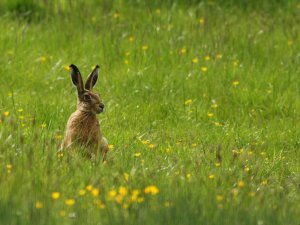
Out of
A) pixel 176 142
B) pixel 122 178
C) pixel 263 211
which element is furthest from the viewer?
pixel 176 142

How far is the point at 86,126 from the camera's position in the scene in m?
7.74

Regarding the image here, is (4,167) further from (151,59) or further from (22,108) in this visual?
(151,59)

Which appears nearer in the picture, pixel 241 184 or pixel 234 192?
pixel 234 192

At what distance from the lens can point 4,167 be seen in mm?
6875

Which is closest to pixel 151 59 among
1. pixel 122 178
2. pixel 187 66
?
pixel 187 66

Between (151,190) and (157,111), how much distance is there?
11.8 feet

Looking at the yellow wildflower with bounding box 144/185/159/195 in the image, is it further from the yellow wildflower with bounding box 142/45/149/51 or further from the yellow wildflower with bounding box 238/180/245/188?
the yellow wildflower with bounding box 142/45/149/51

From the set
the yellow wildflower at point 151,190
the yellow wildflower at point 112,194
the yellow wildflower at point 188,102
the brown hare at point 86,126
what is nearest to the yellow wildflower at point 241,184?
the yellow wildflower at point 151,190

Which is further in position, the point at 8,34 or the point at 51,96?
the point at 8,34

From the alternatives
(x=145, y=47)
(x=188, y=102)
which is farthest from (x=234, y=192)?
(x=145, y=47)

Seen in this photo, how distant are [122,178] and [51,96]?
3.43 metres

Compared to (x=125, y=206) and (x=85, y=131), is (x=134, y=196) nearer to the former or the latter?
(x=125, y=206)

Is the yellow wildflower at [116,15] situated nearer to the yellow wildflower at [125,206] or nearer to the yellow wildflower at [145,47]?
the yellow wildflower at [145,47]

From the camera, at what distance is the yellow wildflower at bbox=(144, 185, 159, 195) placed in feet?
20.7
